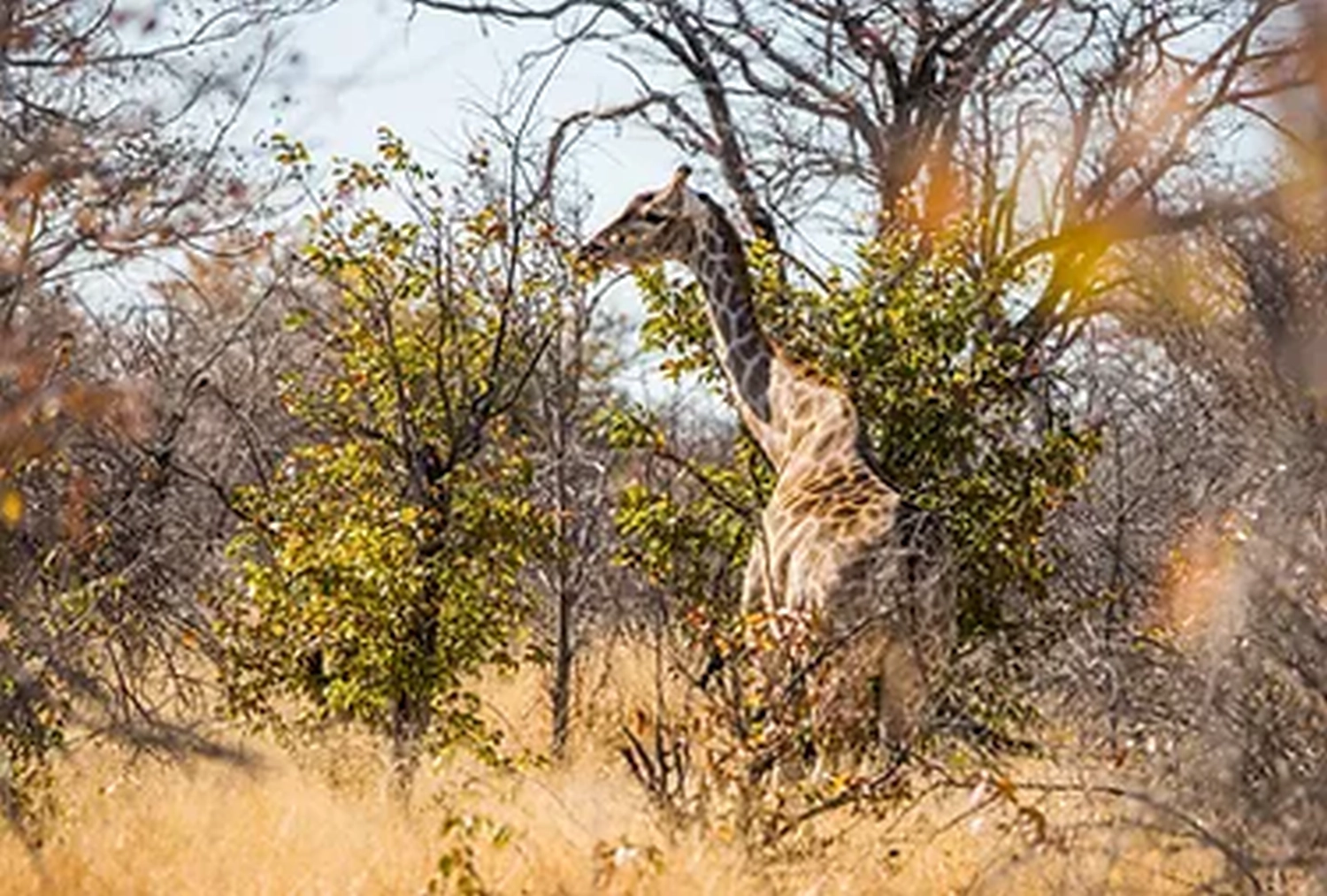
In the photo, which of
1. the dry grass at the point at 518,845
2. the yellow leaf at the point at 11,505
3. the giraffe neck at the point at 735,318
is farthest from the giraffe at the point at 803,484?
the yellow leaf at the point at 11,505

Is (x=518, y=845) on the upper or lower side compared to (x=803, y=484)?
lower

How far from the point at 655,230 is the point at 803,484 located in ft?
7.45

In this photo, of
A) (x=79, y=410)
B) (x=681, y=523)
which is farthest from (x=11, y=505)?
(x=681, y=523)

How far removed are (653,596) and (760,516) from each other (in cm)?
286

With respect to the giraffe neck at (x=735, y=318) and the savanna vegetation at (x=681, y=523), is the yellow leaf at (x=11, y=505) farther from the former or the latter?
the giraffe neck at (x=735, y=318)

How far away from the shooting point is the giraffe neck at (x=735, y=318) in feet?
36.4

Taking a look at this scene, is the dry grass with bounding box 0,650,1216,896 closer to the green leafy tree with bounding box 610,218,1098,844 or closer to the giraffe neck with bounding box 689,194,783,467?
the green leafy tree with bounding box 610,218,1098,844

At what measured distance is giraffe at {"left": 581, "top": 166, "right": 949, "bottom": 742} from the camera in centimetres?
898

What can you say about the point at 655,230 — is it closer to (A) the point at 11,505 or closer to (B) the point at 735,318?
(B) the point at 735,318

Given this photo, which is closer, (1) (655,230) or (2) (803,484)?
(2) (803,484)

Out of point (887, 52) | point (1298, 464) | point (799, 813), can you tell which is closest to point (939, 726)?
point (799, 813)

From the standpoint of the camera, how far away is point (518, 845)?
23.4 feet

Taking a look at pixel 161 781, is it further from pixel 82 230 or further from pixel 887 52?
pixel 887 52

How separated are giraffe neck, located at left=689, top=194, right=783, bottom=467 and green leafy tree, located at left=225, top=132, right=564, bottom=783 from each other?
781mm
